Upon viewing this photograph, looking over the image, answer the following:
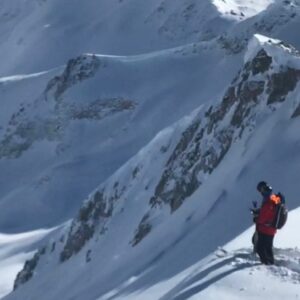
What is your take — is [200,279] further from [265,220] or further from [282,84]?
[282,84]

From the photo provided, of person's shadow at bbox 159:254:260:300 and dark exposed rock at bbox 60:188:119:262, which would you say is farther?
dark exposed rock at bbox 60:188:119:262

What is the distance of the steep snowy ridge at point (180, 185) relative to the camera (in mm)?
21469

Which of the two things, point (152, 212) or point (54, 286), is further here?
point (54, 286)

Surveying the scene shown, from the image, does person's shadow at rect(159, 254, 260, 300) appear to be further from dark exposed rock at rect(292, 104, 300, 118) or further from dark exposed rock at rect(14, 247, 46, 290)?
dark exposed rock at rect(14, 247, 46, 290)

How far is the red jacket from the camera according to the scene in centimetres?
1449

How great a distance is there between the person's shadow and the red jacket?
0.88 meters

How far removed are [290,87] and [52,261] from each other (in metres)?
11.3

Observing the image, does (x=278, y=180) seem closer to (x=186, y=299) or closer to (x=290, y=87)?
(x=290, y=87)

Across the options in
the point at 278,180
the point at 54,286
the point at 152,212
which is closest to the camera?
the point at 278,180

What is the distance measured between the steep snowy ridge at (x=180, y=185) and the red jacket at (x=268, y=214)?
133 inches

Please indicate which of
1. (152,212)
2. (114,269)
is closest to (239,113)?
(152,212)

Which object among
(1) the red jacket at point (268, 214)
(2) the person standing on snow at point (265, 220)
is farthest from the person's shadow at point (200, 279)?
(1) the red jacket at point (268, 214)

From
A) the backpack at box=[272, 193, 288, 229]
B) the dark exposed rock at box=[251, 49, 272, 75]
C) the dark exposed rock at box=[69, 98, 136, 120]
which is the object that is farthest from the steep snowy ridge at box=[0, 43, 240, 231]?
the backpack at box=[272, 193, 288, 229]

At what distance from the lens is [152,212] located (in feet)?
82.6
